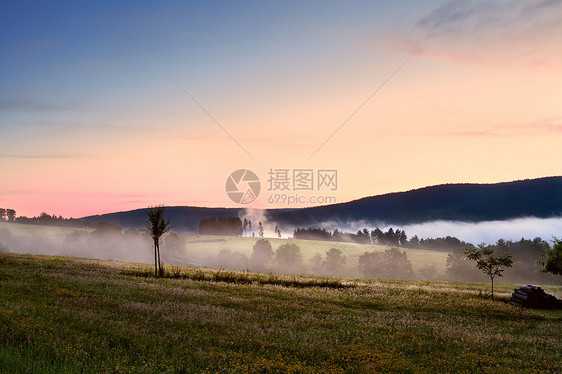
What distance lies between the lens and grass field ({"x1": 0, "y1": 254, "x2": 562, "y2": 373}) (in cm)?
1111

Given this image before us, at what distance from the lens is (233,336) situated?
1466 centimetres

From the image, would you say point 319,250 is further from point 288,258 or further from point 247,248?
point 247,248

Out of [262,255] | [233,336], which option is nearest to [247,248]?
[262,255]

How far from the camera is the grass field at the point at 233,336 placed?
36.4ft

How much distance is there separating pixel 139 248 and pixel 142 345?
17371cm

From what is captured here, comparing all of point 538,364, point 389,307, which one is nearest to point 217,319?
point 538,364

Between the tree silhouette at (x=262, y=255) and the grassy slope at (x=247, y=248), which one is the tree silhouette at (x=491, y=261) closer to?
the grassy slope at (x=247, y=248)

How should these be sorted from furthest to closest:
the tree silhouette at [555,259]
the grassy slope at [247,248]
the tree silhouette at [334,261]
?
the grassy slope at [247,248]
the tree silhouette at [334,261]
the tree silhouette at [555,259]

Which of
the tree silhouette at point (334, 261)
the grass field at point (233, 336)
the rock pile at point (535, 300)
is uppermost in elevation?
the grass field at point (233, 336)

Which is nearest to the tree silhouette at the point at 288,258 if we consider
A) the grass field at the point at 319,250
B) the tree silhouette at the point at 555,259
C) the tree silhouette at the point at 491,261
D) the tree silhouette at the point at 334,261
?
the grass field at the point at 319,250

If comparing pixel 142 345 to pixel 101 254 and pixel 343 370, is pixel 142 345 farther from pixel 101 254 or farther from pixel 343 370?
pixel 101 254

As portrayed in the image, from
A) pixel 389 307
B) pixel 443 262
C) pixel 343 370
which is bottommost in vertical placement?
pixel 443 262

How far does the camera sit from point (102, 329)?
13.8 metres

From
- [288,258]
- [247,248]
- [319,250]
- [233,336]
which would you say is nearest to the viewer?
[233,336]
